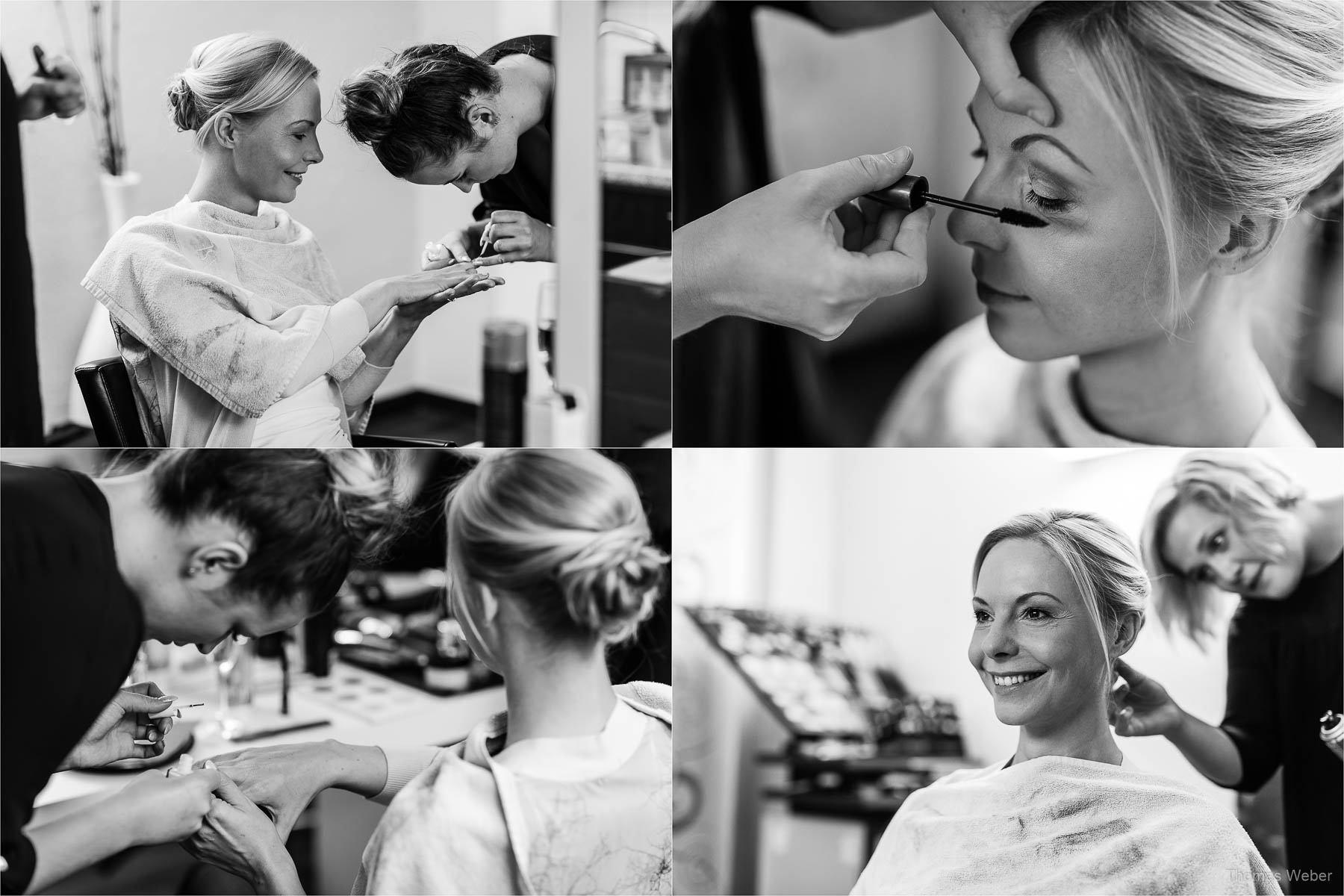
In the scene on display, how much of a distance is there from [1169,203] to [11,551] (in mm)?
1738

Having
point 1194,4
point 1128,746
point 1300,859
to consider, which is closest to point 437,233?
point 1194,4

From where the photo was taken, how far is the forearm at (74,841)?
5.45 feet

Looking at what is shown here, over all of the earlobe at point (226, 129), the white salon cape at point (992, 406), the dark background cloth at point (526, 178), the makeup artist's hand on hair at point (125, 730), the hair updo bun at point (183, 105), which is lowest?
the makeup artist's hand on hair at point (125, 730)

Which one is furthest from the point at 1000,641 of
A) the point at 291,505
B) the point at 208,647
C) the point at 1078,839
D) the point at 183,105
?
the point at 183,105

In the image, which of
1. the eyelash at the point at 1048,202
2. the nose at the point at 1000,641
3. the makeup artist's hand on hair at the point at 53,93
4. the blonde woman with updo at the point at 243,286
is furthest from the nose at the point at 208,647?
the eyelash at the point at 1048,202

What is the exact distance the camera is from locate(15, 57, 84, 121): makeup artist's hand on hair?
165 cm

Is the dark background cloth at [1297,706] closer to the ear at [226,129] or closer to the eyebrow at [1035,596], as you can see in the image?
the eyebrow at [1035,596]

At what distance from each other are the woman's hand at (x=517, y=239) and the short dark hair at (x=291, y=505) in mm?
335

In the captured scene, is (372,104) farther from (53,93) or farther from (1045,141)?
(1045,141)

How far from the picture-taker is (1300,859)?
1.82 m

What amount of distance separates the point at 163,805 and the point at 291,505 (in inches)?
18.4

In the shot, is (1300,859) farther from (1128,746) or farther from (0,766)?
(0,766)

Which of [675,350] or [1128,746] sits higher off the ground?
[675,350]

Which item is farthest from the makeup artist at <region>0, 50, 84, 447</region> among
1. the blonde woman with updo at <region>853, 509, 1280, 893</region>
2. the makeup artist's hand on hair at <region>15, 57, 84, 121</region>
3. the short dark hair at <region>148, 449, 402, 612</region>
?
the blonde woman with updo at <region>853, 509, 1280, 893</region>
